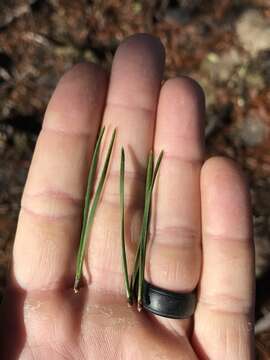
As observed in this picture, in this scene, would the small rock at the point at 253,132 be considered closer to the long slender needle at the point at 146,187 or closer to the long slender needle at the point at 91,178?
the long slender needle at the point at 146,187

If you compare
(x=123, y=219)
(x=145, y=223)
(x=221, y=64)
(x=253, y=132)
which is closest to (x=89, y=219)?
(x=123, y=219)

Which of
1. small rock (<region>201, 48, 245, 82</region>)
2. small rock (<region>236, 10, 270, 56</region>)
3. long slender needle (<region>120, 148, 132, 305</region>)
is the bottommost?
long slender needle (<region>120, 148, 132, 305</region>)

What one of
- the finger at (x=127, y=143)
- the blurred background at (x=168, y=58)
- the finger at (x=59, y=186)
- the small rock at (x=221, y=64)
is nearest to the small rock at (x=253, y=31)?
the blurred background at (x=168, y=58)

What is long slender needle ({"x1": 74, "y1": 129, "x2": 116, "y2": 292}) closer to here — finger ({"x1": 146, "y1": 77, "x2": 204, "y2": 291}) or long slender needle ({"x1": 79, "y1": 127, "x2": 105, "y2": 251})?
long slender needle ({"x1": 79, "y1": 127, "x2": 105, "y2": 251})

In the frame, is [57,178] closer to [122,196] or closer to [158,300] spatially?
[122,196]

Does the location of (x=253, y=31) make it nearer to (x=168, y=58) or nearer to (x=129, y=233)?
(x=168, y=58)

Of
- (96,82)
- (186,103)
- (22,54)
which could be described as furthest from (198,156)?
(22,54)

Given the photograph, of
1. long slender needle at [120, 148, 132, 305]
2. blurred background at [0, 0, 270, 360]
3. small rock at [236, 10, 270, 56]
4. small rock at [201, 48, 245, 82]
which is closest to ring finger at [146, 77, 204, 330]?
long slender needle at [120, 148, 132, 305]
